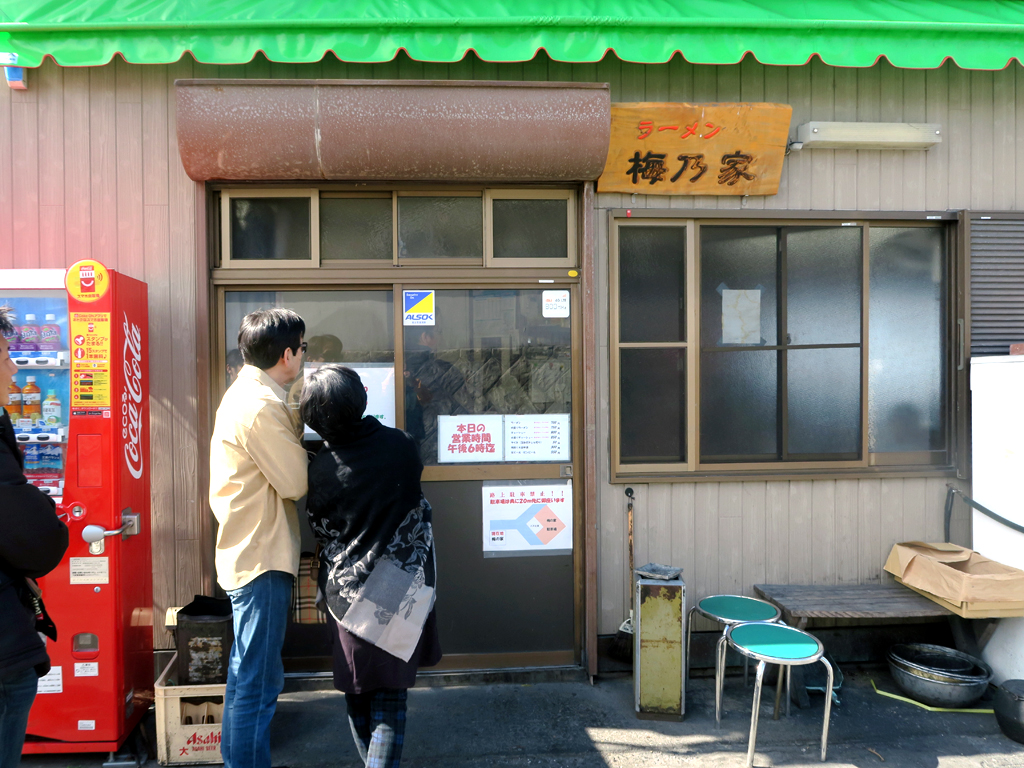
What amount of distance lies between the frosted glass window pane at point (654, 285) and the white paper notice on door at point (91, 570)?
3139 mm

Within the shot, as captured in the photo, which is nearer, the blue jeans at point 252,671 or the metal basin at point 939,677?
the blue jeans at point 252,671

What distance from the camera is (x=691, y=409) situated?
13.4 feet

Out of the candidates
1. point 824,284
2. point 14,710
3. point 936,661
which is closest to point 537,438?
point 824,284

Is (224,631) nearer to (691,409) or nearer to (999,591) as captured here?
(691,409)

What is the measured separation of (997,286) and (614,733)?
12.3 feet

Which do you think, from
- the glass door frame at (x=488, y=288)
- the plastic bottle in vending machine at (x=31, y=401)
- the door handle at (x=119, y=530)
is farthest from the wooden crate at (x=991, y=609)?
the plastic bottle in vending machine at (x=31, y=401)

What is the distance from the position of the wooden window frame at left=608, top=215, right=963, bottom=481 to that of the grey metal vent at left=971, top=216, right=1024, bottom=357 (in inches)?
5.0

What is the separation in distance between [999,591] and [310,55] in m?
4.87

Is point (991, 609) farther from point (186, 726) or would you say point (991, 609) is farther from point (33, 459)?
point (33, 459)

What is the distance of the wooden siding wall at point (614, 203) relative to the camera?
3762 millimetres

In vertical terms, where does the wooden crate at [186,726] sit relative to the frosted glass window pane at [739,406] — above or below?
below

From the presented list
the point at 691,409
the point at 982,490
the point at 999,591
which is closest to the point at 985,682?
A: the point at 999,591

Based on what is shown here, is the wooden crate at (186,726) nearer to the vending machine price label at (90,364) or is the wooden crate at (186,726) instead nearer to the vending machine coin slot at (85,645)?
the vending machine coin slot at (85,645)

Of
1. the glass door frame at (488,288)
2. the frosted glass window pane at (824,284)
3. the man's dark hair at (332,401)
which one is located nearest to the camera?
the man's dark hair at (332,401)
